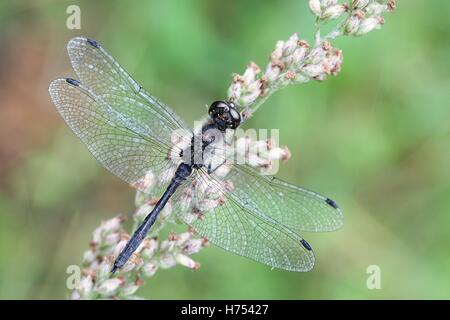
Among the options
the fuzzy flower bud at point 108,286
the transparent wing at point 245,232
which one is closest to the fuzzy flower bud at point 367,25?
the transparent wing at point 245,232

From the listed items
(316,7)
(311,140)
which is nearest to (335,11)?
(316,7)

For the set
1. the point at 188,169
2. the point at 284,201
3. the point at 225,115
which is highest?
the point at 225,115

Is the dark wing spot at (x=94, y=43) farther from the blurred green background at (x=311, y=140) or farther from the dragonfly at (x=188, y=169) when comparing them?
the blurred green background at (x=311, y=140)

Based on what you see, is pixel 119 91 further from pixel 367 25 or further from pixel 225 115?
pixel 367 25

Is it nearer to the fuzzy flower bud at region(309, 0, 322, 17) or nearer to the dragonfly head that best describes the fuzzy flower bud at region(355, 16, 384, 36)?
the fuzzy flower bud at region(309, 0, 322, 17)

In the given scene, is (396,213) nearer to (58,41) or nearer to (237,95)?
(237,95)

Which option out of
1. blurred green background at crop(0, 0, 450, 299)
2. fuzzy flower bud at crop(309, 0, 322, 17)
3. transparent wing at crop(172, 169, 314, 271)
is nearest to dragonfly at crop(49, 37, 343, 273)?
transparent wing at crop(172, 169, 314, 271)
